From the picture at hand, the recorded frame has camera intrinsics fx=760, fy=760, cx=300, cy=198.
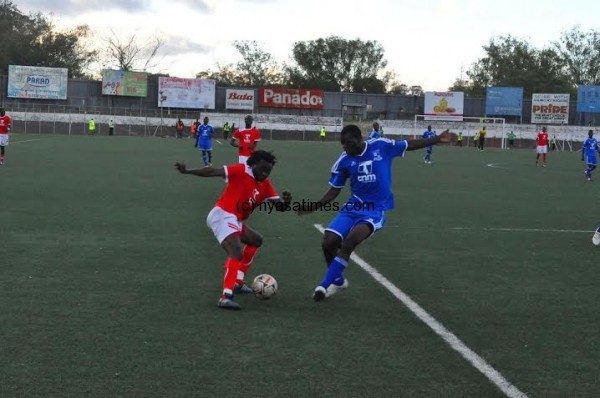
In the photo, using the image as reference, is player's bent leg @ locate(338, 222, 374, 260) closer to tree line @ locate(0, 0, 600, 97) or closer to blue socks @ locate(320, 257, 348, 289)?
blue socks @ locate(320, 257, 348, 289)

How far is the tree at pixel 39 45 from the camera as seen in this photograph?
92.7 meters

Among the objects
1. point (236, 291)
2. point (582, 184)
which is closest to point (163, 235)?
point (236, 291)

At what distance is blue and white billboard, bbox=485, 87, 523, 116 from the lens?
78.9 meters

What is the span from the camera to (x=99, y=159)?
28.7 metres

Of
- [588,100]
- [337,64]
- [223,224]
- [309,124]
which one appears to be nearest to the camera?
[223,224]

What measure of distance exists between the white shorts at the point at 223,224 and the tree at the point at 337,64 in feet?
328

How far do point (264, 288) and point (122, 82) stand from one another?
72.7 m

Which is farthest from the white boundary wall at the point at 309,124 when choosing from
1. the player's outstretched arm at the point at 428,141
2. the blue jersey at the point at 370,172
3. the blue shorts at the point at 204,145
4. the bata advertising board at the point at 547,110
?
the blue jersey at the point at 370,172

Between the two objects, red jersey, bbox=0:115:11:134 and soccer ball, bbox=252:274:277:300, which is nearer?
soccer ball, bbox=252:274:277:300

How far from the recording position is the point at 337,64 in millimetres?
107500

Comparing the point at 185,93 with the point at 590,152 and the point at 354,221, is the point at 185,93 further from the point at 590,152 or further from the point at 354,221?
the point at 354,221

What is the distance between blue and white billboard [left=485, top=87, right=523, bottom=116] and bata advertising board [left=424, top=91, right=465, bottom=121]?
350 cm

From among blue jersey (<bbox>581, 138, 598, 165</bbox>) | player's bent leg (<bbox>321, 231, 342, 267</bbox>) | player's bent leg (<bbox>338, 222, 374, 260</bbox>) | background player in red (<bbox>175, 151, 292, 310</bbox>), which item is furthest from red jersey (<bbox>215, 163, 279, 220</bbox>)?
blue jersey (<bbox>581, 138, 598, 165</bbox>)

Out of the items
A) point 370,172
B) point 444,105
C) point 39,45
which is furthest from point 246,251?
point 39,45
